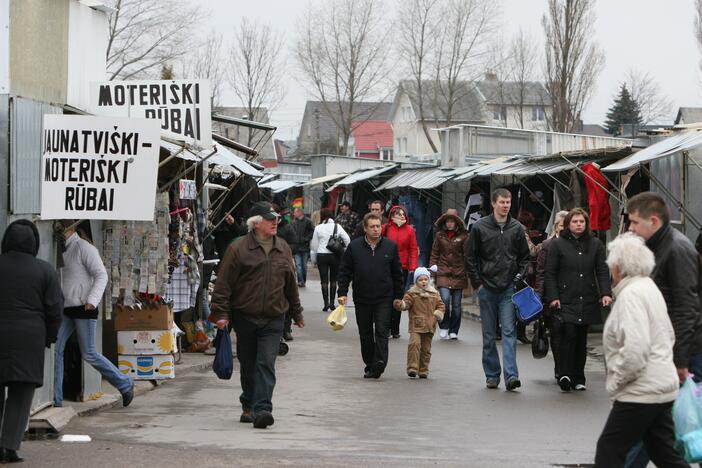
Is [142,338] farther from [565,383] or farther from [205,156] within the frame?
[565,383]

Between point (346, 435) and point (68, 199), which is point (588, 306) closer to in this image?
point (346, 435)

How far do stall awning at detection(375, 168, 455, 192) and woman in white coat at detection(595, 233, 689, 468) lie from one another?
17916 mm

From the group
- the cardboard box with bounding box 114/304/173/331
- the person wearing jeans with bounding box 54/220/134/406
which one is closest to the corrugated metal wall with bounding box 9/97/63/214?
the person wearing jeans with bounding box 54/220/134/406

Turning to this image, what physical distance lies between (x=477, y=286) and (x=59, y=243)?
463cm

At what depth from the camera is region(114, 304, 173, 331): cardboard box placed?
12.6 m

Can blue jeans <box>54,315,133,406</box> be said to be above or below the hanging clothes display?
below

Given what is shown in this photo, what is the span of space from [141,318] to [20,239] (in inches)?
163

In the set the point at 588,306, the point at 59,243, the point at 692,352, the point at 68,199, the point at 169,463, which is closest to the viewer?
the point at 692,352

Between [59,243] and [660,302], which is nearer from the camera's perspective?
[660,302]

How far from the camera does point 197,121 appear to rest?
13.2 m

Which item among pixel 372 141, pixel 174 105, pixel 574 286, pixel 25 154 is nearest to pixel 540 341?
pixel 574 286

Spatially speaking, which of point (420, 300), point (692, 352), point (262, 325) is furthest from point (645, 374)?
point (420, 300)

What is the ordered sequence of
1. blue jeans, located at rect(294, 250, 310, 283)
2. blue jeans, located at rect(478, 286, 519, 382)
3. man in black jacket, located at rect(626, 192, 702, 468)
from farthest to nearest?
blue jeans, located at rect(294, 250, 310, 283), blue jeans, located at rect(478, 286, 519, 382), man in black jacket, located at rect(626, 192, 702, 468)

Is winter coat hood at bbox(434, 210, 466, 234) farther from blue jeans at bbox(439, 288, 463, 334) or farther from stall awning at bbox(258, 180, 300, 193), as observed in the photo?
stall awning at bbox(258, 180, 300, 193)
